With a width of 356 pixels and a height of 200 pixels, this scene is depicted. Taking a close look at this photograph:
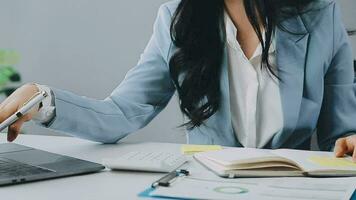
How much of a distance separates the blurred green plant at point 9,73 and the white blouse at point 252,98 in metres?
1.37

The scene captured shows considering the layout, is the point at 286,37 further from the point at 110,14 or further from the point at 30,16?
the point at 30,16

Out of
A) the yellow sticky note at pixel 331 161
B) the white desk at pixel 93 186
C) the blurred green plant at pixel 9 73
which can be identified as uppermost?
the white desk at pixel 93 186

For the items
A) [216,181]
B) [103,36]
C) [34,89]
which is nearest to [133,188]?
[216,181]

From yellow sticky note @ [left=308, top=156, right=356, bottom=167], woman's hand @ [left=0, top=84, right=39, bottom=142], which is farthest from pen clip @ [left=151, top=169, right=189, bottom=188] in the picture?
woman's hand @ [left=0, top=84, right=39, bottom=142]

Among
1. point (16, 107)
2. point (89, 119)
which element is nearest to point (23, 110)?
point (16, 107)

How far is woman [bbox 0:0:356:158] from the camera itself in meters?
1.16

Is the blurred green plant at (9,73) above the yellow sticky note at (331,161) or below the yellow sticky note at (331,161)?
below

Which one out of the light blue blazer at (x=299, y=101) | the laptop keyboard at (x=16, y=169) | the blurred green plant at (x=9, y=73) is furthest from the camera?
the blurred green plant at (x=9, y=73)

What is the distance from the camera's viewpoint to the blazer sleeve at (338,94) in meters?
1.18

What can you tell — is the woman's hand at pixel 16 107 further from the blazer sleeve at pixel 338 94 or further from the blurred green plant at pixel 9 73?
the blurred green plant at pixel 9 73

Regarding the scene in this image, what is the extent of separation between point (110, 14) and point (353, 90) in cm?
129

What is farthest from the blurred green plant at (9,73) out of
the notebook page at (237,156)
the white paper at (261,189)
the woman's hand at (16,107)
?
the white paper at (261,189)

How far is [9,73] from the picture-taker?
7.48 ft

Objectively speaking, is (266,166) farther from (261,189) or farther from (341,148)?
(341,148)
